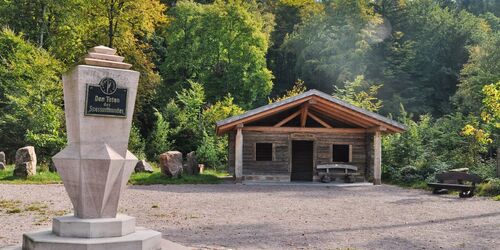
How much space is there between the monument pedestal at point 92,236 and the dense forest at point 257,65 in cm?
1276

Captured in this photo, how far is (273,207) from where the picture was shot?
12.6 meters

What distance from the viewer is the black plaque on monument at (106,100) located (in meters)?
6.50

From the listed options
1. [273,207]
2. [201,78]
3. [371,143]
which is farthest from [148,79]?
[273,207]

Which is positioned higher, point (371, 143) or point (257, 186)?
point (371, 143)

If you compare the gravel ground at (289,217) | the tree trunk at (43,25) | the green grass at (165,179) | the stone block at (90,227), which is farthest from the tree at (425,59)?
the stone block at (90,227)

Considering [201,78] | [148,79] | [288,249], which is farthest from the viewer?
[201,78]

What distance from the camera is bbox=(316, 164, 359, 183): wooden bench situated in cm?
2089

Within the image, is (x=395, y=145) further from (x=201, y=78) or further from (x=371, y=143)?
(x=201, y=78)

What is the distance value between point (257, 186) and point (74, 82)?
13.1 m

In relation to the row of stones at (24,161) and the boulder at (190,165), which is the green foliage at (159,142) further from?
the row of stones at (24,161)

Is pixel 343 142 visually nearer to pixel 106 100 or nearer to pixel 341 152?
pixel 341 152

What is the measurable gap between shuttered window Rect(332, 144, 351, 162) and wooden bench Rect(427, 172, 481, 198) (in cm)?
534

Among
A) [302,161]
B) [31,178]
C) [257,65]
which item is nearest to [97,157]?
[31,178]

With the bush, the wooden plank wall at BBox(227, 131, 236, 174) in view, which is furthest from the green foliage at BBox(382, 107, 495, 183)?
the wooden plank wall at BBox(227, 131, 236, 174)
